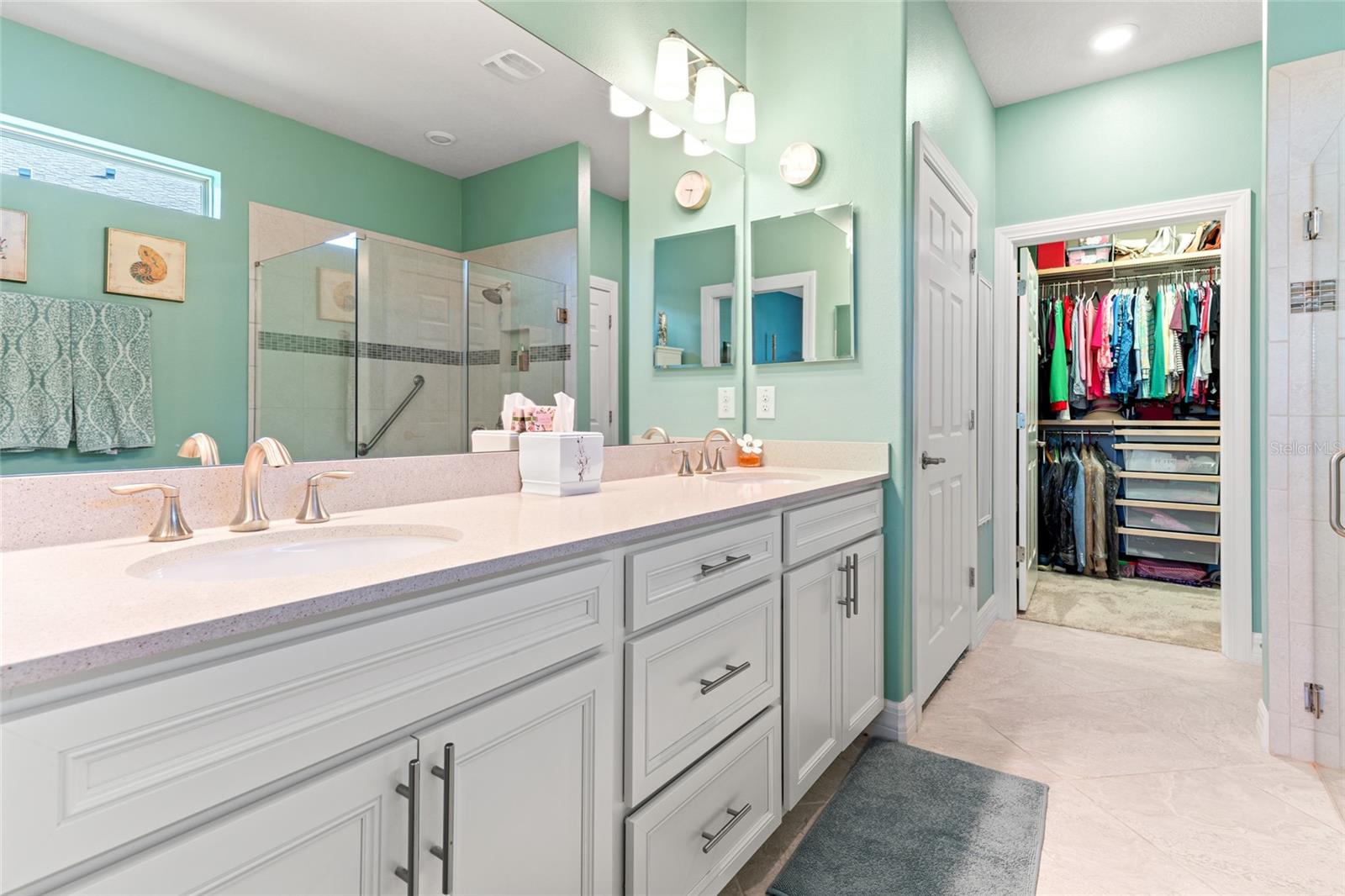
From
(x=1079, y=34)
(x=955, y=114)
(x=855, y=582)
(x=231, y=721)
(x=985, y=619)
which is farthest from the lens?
(x=985, y=619)

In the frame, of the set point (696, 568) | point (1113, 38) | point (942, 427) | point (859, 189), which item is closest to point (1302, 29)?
point (1113, 38)

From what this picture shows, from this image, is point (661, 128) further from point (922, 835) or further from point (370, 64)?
point (922, 835)

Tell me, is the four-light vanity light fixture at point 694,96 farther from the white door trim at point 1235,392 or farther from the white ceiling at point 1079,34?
the white door trim at point 1235,392

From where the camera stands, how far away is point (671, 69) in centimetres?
210

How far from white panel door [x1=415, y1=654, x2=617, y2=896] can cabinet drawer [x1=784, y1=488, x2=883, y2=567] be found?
67 centimetres

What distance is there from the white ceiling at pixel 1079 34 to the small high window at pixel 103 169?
113 inches

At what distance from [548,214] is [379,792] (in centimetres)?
134

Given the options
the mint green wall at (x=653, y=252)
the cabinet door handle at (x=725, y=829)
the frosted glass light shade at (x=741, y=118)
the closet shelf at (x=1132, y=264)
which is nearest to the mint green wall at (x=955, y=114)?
the frosted glass light shade at (x=741, y=118)

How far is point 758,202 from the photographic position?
2.53 meters

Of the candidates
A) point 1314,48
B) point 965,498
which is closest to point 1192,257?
point 1314,48

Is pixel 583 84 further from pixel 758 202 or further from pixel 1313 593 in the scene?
pixel 1313 593

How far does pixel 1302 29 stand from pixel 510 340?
2634 mm

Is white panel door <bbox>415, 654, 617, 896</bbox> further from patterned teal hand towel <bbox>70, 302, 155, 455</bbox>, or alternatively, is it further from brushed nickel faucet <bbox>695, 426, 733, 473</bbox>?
brushed nickel faucet <bbox>695, 426, 733, 473</bbox>

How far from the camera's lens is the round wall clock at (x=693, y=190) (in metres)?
2.28
